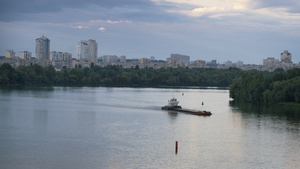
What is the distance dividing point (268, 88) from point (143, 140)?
52.0m

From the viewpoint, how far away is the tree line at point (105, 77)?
483 ft

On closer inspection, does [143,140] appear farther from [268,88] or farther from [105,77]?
[105,77]

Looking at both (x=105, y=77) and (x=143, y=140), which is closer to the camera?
(x=143, y=140)

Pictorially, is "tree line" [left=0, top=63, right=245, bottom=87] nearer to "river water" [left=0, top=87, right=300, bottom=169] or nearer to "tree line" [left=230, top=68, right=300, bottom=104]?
"tree line" [left=230, top=68, right=300, bottom=104]

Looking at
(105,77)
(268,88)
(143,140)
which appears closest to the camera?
(143,140)

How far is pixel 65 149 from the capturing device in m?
32.9

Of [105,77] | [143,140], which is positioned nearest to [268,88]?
[143,140]

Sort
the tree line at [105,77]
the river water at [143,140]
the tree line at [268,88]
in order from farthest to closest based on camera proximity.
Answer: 1. the tree line at [105,77]
2. the tree line at [268,88]
3. the river water at [143,140]

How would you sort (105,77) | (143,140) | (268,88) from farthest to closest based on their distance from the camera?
(105,77)
(268,88)
(143,140)

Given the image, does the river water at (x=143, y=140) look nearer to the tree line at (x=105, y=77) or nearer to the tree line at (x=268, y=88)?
the tree line at (x=268, y=88)

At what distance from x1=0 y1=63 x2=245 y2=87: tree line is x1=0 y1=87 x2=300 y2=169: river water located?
91.6 metres

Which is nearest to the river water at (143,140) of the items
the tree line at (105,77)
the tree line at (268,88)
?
the tree line at (268,88)

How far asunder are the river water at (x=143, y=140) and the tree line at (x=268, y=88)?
1895 cm

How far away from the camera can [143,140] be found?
37500 millimetres
